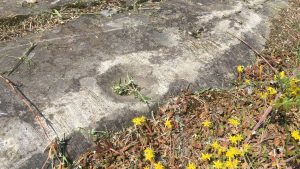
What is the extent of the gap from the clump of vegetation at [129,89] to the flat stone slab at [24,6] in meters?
1.39

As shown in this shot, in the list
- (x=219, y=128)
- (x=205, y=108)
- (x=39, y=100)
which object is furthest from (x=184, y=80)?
(x=39, y=100)

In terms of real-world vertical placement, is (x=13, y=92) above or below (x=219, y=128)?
above

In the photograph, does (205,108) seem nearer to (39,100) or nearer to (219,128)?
(219,128)

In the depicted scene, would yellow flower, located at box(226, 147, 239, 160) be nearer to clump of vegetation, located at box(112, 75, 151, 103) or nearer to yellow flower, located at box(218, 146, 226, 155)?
yellow flower, located at box(218, 146, 226, 155)

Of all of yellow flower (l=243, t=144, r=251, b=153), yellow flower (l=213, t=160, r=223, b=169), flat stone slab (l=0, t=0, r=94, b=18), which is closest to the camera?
yellow flower (l=213, t=160, r=223, b=169)

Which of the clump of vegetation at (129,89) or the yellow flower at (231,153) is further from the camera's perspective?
the clump of vegetation at (129,89)

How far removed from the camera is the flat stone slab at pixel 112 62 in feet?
8.70

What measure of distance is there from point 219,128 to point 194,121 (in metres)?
0.20

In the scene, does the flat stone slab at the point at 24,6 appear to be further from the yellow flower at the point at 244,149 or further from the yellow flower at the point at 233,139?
the yellow flower at the point at 244,149

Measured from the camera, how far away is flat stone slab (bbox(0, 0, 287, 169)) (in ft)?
8.70

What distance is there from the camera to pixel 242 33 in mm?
3760

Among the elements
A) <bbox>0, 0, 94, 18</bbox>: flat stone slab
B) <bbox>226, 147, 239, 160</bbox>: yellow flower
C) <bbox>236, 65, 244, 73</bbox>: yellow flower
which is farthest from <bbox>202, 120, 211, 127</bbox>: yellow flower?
<bbox>0, 0, 94, 18</bbox>: flat stone slab

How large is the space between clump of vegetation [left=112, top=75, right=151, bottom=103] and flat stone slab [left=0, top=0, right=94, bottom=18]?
139 centimetres

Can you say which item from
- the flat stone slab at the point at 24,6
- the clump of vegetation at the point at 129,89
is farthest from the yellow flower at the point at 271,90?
the flat stone slab at the point at 24,6
